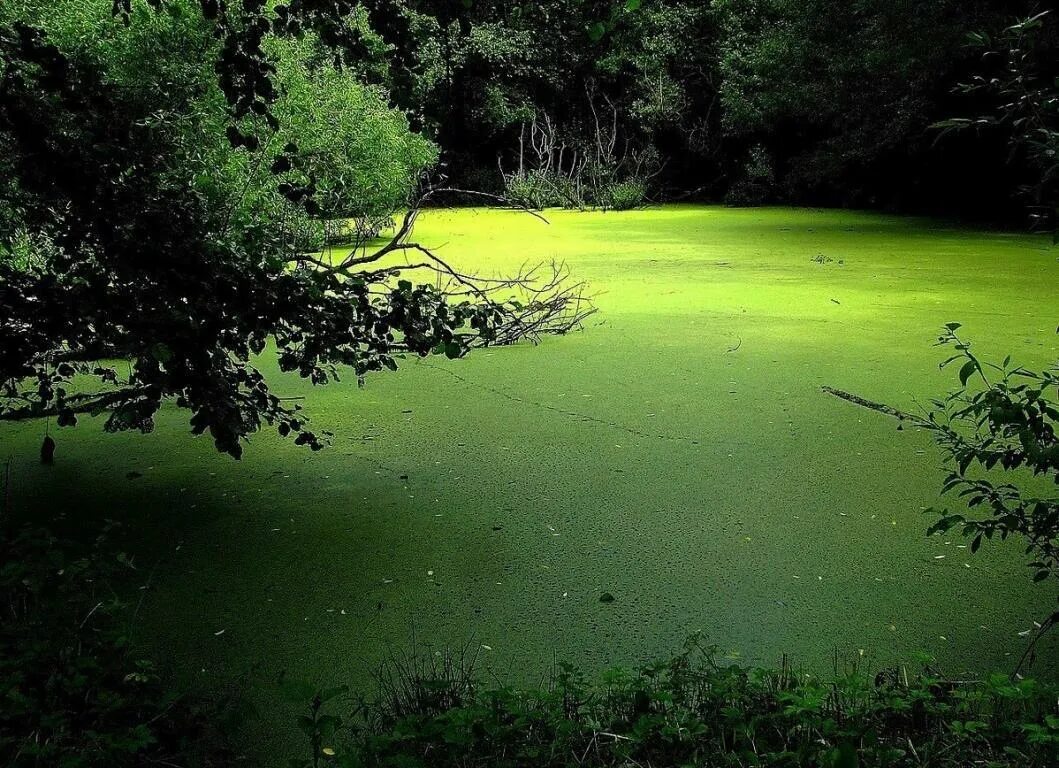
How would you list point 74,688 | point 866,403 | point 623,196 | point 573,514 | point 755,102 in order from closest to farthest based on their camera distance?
point 74,688, point 573,514, point 866,403, point 755,102, point 623,196

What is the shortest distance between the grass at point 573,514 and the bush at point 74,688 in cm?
15

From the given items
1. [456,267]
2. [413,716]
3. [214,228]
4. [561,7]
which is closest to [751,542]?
[413,716]

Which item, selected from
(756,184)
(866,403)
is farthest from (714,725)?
→ (756,184)

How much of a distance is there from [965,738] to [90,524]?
170 cm

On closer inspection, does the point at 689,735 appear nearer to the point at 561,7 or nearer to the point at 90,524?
the point at 561,7

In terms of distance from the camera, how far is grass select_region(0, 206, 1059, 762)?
160 cm

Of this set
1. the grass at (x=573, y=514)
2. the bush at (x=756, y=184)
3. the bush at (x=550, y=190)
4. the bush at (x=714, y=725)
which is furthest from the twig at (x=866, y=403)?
the bush at (x=550, y=190)

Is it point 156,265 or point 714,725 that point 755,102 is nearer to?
point 156,265

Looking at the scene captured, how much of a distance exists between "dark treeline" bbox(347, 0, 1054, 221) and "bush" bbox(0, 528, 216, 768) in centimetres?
399

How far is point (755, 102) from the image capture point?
10.5m

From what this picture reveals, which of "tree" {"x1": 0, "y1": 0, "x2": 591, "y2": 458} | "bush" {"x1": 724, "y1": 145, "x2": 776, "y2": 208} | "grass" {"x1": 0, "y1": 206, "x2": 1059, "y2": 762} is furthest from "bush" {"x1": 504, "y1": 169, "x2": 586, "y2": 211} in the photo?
"tree" {"x1": 0, "y1": 0, "x2": 591, "y2": 458}

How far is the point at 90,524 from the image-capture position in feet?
6.72

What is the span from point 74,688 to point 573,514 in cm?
113

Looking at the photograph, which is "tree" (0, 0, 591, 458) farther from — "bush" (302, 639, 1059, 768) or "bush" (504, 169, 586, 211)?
"bush" (504, 169, 586, 211)
